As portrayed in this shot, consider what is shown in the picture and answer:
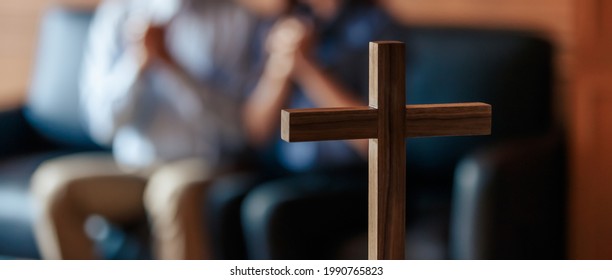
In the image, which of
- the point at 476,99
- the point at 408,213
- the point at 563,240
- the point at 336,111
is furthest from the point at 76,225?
the point at 336,111

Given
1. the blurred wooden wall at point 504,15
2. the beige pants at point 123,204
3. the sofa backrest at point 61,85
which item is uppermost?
the blurred wooden wall at point 504,15

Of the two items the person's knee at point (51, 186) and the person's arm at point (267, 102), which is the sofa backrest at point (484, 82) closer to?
the person's arm at point (267, 102)

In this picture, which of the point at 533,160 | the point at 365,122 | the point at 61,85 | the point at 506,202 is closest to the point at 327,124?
the point at 365,122

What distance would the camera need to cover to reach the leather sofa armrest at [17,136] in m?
2.87

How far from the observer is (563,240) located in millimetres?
2371

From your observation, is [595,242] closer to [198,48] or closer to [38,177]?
[198,48]

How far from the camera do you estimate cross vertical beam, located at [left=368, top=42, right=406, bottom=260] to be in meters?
0.97

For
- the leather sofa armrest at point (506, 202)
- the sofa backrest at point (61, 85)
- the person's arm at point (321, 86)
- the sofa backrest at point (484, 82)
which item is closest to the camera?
the leather sofa armrest at point (506, 202)

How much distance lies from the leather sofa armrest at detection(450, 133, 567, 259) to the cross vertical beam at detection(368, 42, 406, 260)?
1.09 m

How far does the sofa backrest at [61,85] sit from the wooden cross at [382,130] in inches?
76.9

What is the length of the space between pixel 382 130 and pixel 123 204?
1.48 metres

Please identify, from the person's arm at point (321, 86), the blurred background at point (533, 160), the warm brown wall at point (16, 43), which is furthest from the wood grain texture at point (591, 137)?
the warm brown wall at point (16, 43)

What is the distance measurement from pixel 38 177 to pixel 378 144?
5.29ft

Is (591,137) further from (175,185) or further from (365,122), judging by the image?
(365,122)
